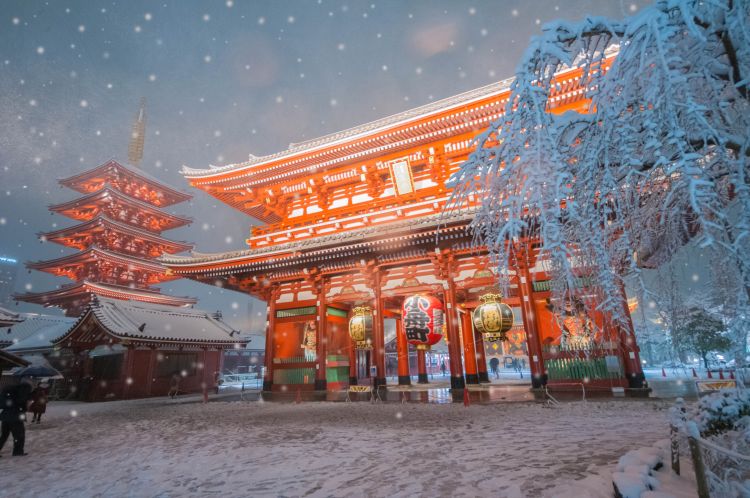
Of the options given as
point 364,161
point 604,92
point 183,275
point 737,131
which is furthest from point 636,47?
point 183,275

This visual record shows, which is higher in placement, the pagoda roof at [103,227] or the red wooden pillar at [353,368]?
the pagoda roof at [103,227]

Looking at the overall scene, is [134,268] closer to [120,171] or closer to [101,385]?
[120,171]

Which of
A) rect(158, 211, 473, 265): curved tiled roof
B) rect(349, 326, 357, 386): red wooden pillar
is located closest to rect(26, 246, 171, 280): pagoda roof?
rect(158, 211, 473, 265): curved tiled roof

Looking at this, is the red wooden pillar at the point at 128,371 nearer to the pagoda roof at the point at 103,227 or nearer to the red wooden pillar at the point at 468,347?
the pagoda roof at the point at 103,227

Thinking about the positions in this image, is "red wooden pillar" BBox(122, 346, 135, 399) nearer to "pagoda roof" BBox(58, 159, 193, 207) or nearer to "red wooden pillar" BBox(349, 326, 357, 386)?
"red wooden pillar" BBox(349, 326, 357, 386)

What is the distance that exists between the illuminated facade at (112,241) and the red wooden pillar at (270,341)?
44.3 feet

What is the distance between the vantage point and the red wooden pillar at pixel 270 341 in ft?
46.1

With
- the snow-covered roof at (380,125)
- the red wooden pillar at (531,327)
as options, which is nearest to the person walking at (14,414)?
the snow-covered roof at (380,125)

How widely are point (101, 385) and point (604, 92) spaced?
2089 centimetres

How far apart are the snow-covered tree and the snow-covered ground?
2.32 meters

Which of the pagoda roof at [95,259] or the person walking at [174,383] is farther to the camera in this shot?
the pagoda roof at [95,259]

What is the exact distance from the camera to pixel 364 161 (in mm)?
14664

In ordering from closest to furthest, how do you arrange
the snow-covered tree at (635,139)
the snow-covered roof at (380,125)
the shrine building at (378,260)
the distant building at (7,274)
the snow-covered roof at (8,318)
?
1. the snow-covered tree at (635,139)
2. the shrine building at (378,260)
3. the snow-covered roof at (380,125)
4. the snow-covered roof at (8,318)
5. the distant building at (7,274)

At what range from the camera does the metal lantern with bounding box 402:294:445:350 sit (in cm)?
1026
